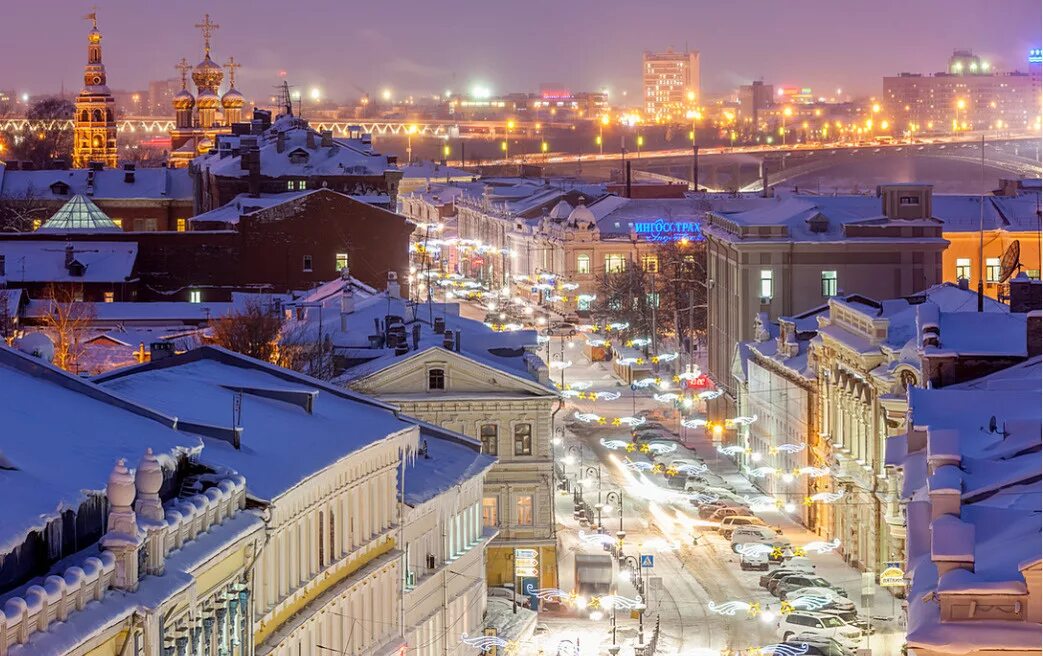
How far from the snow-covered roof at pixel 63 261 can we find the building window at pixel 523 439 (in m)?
29.0

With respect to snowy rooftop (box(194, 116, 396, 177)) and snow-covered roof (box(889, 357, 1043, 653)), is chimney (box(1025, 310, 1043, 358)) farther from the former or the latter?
snowy rooftop (box(194, 116, 396, 177))

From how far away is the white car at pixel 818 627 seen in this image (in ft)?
131

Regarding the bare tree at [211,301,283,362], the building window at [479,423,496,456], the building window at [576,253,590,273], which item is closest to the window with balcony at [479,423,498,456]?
the building window at [479,423,496,456]

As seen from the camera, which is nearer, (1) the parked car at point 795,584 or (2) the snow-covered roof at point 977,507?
(2) the snow-covered roof at point 977,507

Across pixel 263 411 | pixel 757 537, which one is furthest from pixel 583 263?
pixel 263 411

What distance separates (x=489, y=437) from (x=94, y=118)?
339 feet

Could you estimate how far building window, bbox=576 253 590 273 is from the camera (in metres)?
108

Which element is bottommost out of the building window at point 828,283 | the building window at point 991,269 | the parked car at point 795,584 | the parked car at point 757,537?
the parked car at point 757,537

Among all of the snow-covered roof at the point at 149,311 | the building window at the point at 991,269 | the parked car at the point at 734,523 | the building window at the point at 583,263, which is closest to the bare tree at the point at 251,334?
the snow-covered roof at the point at 149,311

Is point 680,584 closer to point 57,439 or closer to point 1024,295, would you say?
point 1024,295

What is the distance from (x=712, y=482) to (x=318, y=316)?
925cm

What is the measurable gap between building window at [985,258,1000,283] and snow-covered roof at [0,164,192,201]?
39.9m

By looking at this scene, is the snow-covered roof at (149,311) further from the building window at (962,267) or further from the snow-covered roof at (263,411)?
the snow-covered roof at (263,411)

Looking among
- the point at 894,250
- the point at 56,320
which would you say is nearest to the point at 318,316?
the point at 56,320
